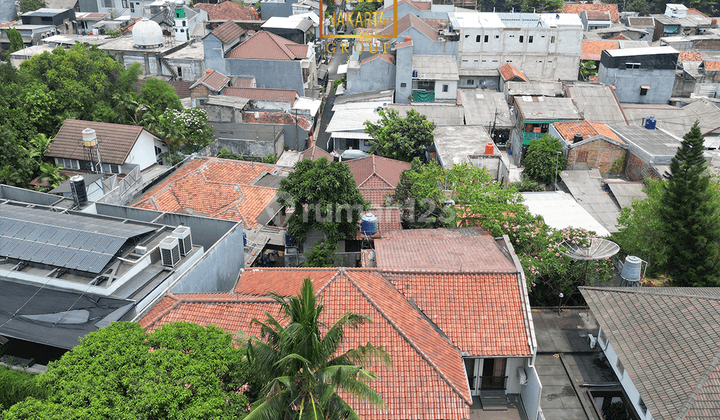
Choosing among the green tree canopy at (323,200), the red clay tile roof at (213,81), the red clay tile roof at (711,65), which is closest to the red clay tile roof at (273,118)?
the red clay tile roof at (213,81)

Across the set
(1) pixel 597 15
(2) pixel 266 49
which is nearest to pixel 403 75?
(2) pixel 266 49

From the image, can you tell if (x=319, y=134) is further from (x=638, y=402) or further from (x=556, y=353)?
(x=638, y=402)

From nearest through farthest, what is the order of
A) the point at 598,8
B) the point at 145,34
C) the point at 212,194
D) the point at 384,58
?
1. the point at 212,194
2. the point at 384,58
3. the point at 145,34
4. the point at 598,8

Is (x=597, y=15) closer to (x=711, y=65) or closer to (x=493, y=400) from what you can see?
(x=711, y=65)

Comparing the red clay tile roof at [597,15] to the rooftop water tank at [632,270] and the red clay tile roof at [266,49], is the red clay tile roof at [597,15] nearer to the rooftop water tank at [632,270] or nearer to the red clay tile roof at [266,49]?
the red clay tile roof at [266,49]

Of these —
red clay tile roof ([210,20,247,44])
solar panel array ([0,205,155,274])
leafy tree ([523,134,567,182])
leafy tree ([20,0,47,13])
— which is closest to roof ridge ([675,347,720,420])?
solar panel array ([0,205,155,274])

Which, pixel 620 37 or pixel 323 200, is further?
pixel 620 37

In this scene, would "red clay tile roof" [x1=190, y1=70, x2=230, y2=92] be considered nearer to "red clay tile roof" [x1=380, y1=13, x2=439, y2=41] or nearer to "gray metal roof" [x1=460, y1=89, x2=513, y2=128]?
"red clay tile roof" [x1=380, y1=13, x2=439, y2=41]

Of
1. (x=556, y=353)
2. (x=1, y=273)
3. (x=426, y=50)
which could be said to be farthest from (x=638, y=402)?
(x=426, y=50)
